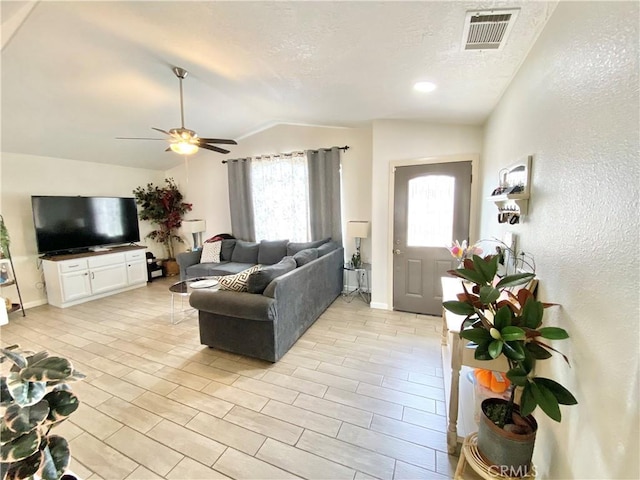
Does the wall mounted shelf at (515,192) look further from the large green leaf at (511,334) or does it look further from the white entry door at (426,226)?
the white entry door at (426,226)

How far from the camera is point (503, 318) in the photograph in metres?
1.08

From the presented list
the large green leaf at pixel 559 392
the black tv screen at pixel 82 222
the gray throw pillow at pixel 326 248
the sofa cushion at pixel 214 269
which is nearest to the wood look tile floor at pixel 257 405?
the large green leaf at pixel 559 392

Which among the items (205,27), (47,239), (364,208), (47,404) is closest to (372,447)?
(47,404)

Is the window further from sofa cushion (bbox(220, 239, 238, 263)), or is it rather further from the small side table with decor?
the small side table with decor

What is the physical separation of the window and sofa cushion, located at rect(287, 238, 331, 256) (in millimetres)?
277

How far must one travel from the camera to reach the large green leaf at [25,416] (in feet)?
2.48

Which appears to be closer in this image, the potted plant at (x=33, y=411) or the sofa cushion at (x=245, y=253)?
the potted plant at (x=33, y=411)

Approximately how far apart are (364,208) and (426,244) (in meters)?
1.24

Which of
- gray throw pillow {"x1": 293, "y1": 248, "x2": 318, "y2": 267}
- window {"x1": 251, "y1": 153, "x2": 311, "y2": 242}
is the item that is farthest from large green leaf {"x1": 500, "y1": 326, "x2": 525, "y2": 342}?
window {"x1": 251, "y1": 153, "x2": 311, "y2": 242}

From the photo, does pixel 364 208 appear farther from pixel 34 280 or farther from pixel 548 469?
pixel 34 280

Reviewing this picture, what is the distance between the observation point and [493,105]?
8.22ft

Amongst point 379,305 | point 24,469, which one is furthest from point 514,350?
point 379,305

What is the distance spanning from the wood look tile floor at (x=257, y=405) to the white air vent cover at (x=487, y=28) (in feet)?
7.97

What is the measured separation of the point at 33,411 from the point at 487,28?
98.9 inches
